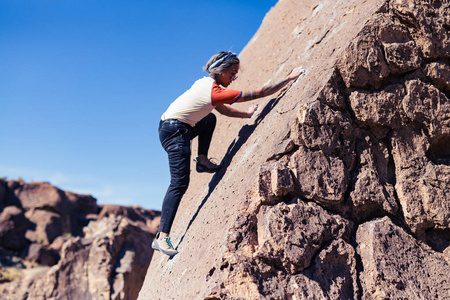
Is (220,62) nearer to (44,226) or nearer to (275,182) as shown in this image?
(275,182)

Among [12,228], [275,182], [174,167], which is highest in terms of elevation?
[12,228]

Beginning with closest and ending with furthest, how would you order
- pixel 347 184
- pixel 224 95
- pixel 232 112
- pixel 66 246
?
pixel 347 184
pixel 224 95
pixel 232 112
pixel 66 246

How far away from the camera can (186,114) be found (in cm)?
339

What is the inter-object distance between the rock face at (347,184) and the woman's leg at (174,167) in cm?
23

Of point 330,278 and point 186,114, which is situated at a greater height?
point 186,114

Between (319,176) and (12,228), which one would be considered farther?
(12,228)

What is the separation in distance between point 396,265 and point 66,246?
1034 centimetres

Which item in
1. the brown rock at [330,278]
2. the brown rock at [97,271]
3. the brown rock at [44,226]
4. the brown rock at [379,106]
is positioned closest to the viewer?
the brown rock at [330,278]

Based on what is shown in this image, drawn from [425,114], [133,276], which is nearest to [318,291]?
[425,114]

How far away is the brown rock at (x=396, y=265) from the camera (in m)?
2.57

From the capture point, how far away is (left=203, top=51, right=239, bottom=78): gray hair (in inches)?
135

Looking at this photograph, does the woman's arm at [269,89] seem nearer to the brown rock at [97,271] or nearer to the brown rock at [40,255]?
the brown rock at [97,271]

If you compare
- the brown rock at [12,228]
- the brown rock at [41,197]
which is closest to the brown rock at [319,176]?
the brown rock at [12,228]

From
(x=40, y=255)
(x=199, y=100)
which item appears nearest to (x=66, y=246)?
(x=40, y=255)
